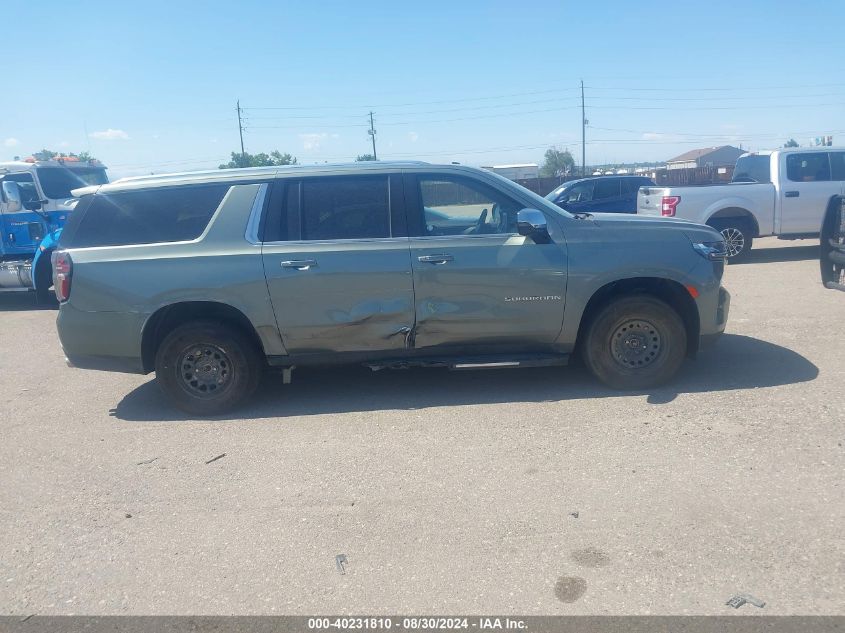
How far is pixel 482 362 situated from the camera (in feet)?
19.0

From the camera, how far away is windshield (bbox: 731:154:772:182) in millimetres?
13664

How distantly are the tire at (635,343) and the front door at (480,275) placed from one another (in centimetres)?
38

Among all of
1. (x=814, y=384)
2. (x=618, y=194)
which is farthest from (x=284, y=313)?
(x=618, y=194)

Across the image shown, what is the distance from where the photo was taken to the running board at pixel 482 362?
18.9 feet

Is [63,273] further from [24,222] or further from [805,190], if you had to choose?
[805,190]

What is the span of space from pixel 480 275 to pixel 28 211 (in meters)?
10.4

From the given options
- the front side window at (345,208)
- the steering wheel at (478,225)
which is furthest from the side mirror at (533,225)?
the front side window at (345,208)

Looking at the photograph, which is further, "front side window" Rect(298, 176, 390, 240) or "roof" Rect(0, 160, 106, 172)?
"roof" Rect(0, 160, 106, 172)

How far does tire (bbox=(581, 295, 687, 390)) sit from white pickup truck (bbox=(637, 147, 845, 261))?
7.35 m

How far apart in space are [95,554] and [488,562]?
2.12 metres

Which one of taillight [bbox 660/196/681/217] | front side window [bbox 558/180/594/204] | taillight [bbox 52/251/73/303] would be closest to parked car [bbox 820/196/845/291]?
taillight [bbox 660/196/681/217]

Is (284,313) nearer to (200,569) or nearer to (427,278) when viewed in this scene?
(427,278)

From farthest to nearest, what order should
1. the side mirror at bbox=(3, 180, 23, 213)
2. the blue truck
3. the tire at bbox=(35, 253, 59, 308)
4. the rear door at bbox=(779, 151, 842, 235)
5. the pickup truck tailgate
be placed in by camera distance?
the rear door at bbox=(779, 151, 842, 235) → the pickup truck tailgate → the blue truck → the side mirror at bbox=(3, 180, 23, 213) → the tire at bbox=(35, 253, 59, 308)

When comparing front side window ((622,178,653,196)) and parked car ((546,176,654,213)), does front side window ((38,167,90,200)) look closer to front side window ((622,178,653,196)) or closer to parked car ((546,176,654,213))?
parked car ((546,176,654,213))
